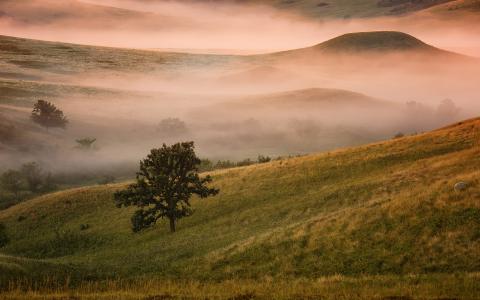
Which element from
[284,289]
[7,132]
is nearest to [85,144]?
[7,132]

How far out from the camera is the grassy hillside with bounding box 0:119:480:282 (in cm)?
2656

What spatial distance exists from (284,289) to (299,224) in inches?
495

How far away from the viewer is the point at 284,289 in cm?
2217

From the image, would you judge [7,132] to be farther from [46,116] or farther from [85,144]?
[85,144]

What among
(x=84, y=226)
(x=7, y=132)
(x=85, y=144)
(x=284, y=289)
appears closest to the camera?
(x=284, y=289)

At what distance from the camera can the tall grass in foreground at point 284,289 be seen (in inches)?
770

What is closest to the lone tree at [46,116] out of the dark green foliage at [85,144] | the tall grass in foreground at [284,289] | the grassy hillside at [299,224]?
the dark green foliage at [85,144]

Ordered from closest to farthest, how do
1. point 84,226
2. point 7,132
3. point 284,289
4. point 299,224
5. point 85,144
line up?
point 284,289 < point 299,224 < point 84,226 < point 7,132 < point 85,144

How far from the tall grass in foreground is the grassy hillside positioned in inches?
79.3

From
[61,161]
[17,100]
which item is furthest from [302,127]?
[17,100]

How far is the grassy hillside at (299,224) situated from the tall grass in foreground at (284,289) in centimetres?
201

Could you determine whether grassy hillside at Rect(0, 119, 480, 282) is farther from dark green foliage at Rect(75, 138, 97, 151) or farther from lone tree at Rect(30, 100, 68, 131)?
lone tree at Rect(30, 100, 68, 131)

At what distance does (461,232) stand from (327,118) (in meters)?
158

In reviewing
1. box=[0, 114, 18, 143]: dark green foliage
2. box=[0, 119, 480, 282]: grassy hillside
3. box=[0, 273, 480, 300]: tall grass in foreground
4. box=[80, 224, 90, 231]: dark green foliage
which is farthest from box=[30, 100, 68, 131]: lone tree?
box=[0, 273, 480, 300]: tall grass in foreground
